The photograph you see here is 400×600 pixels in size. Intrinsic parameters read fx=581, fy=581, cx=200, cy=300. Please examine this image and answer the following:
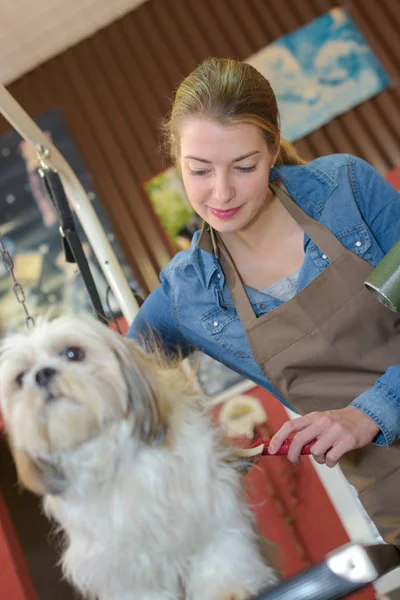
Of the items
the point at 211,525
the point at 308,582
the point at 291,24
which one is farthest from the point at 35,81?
the point at 308,582

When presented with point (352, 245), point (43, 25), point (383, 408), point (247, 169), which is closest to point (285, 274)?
point (352, 245)

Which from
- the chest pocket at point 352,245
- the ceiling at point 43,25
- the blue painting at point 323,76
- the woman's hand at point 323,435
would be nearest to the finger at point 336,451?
the woman's hand at point 323,435

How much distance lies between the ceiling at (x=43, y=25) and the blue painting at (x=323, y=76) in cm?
105

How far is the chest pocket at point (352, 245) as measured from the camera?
1.29 meters

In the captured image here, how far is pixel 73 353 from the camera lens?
103 centimetres

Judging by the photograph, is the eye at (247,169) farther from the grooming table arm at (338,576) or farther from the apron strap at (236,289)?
the grooming table arm at (338,576)

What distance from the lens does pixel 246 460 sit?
1.12 m

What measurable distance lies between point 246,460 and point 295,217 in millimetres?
563

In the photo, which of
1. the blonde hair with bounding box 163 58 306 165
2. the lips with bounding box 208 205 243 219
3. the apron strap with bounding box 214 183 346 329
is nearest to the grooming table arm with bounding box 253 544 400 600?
the apron strap with bounding box 214 183 346 329

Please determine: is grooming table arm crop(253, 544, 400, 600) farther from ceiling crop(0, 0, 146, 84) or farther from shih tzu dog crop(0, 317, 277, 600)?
ceiling crop(0, 0, 146, 84)

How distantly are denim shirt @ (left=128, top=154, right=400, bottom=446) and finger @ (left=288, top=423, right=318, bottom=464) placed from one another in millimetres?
298

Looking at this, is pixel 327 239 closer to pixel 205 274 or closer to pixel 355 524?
pixel 205 274

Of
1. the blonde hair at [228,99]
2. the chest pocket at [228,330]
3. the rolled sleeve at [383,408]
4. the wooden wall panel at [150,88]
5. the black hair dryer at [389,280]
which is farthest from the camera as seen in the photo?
the wooden wall panel at [150,88]

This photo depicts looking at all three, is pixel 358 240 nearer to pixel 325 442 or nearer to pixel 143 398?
pixel 325 442
